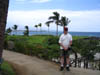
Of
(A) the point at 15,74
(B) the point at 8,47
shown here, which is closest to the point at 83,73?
(A) the point at 15,74

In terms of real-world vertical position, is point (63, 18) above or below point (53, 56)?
above

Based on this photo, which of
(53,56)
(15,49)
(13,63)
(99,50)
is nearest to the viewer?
(13,63)

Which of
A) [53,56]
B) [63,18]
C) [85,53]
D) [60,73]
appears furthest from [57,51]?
[63,18]

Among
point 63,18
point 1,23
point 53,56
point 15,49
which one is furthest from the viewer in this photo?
point 63,18

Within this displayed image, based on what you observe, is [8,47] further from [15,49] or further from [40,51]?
[40,51]

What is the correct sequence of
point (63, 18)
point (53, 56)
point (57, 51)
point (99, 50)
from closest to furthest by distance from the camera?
point (53, 56), point (57, 51), point (99, 50), point (63, 18)

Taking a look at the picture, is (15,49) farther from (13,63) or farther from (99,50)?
(99,50)

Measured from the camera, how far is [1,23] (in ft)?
17.6

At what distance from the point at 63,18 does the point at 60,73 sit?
157 ft

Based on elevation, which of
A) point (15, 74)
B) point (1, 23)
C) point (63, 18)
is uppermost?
point (63, 18)

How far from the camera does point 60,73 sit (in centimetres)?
689

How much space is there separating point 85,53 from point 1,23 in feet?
35.7

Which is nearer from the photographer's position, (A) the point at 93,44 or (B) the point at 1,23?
(B) the point at 1,23

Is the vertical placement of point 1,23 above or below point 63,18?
below
